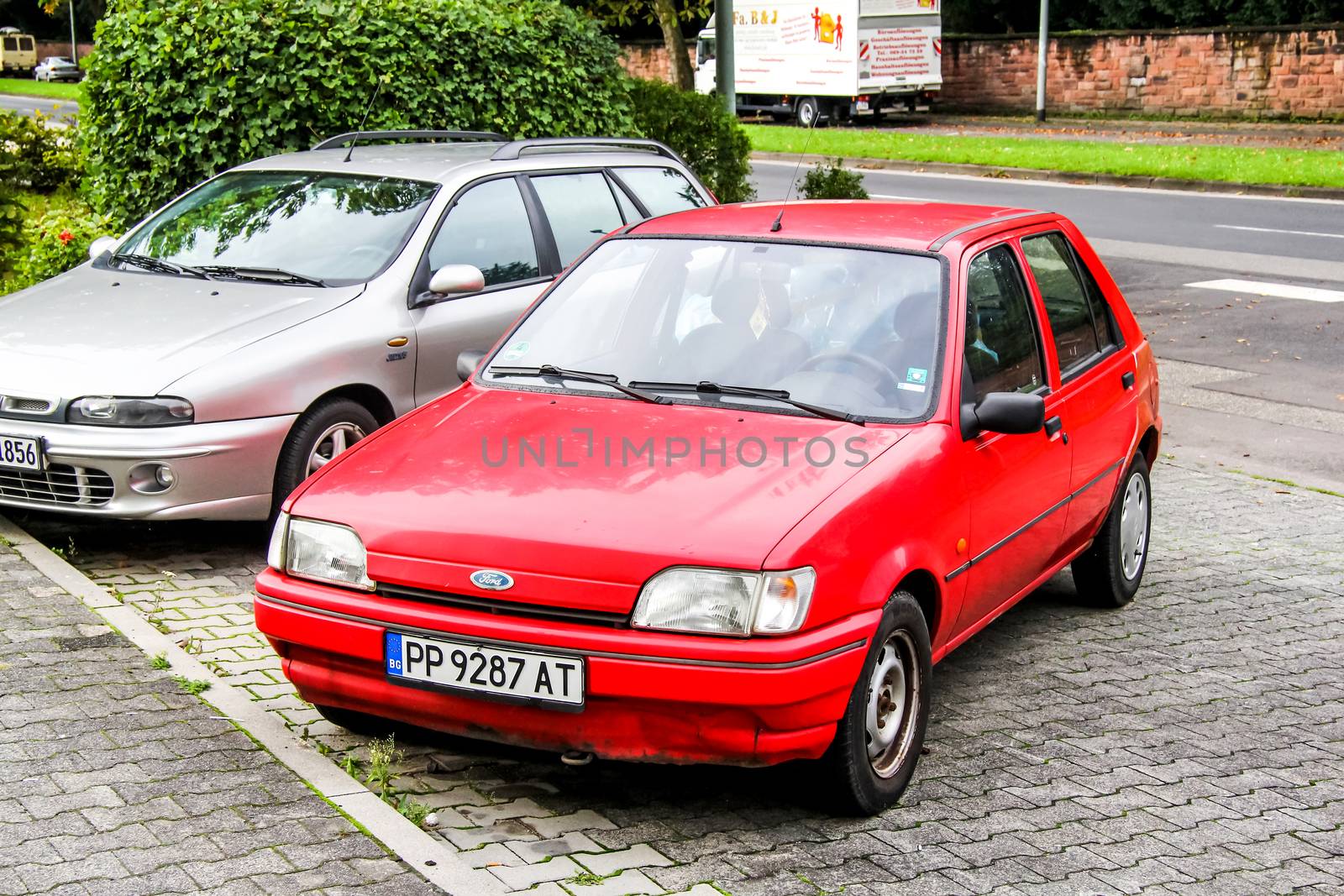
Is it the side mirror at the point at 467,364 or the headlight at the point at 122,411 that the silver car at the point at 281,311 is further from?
the side mirror at the point at 467,364

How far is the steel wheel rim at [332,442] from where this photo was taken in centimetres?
677

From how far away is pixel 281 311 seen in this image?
6906 millimetres

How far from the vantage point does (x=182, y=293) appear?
717cm

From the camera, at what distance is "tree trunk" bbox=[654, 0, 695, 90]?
76.3 ft

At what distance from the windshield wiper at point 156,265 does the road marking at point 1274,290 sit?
432 inches

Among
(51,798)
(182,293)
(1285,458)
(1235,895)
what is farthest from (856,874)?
(1285,458)

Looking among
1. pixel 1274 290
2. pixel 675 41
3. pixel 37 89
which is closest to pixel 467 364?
pixel 1274 290

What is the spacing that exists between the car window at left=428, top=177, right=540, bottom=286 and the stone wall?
2703 cm

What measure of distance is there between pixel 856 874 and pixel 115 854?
75.6 inches

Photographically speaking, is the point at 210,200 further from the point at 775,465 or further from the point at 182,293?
the point at 775,465

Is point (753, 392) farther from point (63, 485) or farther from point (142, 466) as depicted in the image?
point (63, 485)

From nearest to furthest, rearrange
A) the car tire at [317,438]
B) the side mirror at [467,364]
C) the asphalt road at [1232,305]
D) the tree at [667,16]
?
the side mirror at [467,364] → the car tire at [317,438] → the asphalt road at [1232,305] → the tree at [667,16]

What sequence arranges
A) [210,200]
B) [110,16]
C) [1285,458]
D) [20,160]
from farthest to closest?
1. [20,160]
2. [110,16]
3. [1285,458]
4. [210,200]

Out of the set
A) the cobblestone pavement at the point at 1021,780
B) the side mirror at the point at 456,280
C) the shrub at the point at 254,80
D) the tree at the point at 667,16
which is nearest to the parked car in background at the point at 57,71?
the tree at the point at 667,16
